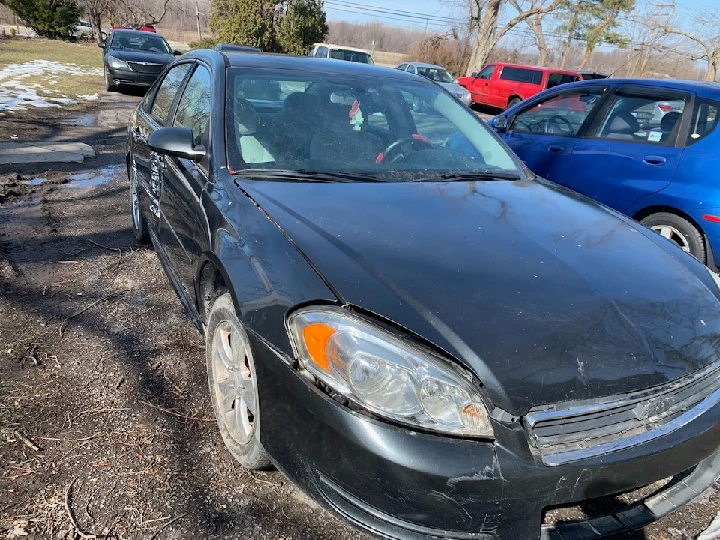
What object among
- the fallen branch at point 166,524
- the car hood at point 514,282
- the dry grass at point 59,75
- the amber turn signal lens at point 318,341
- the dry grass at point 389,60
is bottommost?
the dry grass at point 59,75

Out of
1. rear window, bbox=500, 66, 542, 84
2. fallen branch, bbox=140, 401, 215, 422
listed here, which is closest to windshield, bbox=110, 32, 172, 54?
rear window, bbox=500, 66, 542, 84

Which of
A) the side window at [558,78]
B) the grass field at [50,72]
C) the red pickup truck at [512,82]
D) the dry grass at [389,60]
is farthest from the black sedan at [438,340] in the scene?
the dry grass at [389,60]

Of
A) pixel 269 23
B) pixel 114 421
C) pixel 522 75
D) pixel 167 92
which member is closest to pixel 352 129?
pixel 167 92

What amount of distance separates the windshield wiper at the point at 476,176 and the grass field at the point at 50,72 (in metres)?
12.4

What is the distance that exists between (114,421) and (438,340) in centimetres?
166

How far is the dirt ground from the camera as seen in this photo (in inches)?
79.2

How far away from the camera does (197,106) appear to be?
312 cm

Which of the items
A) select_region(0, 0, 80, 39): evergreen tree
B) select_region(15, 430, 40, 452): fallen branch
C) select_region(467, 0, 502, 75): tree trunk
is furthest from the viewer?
select_region(0, 0, 80, 39): evergreen tree

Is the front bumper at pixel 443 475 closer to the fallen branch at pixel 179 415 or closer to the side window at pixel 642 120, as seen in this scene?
the fallen branch at pixel 179 415

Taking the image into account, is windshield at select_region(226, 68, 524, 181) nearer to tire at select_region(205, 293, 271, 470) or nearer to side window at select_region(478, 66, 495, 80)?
tire at select_region(205, 293, 271, 470)

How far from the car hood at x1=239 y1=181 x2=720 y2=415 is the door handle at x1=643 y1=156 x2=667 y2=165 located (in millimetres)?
2067

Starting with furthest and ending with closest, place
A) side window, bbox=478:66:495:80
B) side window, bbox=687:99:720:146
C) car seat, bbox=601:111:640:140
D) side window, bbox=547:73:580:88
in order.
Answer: side window, bbox=478:66:495:80, side window, bbox=547:73:580:88, car seat, bbox=601:111:640:140, side window, bbox=687:99:720:146

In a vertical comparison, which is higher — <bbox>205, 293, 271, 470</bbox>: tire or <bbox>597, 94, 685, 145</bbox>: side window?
<bbox>597, 94, 685, 145</bbox>: side window

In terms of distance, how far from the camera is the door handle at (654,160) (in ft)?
14.3
